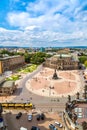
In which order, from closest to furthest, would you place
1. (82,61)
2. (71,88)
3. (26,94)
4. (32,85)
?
(26,94) → (71,88) → (32,85) → (82,61)

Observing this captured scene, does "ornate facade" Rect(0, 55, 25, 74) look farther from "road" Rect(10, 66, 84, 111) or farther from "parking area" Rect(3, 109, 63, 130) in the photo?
"parking area" Rect(3, 109, 63, 130)

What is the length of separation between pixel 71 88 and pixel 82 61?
10145 cm

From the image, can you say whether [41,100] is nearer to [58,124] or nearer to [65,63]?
[58,124]

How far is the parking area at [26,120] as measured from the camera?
53669 millimetres

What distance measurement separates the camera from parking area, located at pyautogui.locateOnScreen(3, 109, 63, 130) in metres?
53.7

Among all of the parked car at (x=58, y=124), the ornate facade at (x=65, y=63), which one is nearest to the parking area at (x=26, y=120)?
the parked car at (x=58, y=124)

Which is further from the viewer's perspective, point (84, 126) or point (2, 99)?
point (2, 99)

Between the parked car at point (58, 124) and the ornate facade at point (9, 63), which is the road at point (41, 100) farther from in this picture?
the ornate facade at point (9, 63)

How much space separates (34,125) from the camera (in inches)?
2140

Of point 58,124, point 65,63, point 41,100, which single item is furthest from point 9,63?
point 58,124

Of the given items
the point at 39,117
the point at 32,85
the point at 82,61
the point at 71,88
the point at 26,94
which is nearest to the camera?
the point at 39,117

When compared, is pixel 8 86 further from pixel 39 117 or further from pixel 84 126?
pixel 84 126

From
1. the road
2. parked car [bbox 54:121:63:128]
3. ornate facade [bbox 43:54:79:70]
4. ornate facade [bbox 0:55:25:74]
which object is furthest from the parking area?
ornate facade [bbox 43:54:79:70]

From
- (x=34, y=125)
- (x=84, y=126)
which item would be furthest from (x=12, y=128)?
(x=84, y=126)
